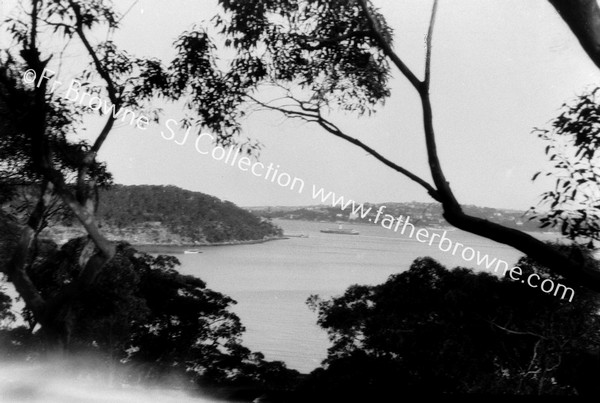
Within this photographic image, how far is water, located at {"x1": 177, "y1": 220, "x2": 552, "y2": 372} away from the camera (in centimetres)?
674

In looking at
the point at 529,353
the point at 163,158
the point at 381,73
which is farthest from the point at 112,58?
the point at 529,353

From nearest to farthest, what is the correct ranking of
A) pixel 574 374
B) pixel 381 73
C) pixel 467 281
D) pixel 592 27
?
pixel 574 374, pixel 592 27, pixel 381 73, pixel 467 281

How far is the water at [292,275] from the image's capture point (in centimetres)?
674

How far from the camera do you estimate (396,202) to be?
4660 mm

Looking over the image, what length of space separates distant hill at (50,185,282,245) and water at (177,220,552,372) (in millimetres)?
194

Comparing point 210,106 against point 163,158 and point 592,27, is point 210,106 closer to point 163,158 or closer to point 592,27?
point 163,158

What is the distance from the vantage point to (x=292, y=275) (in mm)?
7160

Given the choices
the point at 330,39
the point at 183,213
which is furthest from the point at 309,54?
the point at 183,213

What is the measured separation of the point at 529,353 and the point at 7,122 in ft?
15.7

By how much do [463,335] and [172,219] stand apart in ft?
10.5

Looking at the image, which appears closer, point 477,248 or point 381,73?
point 381,73

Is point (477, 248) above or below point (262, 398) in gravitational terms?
above

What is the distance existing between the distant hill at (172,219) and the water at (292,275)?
19cm

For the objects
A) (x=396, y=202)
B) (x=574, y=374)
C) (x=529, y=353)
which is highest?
(x=396, y=202)
